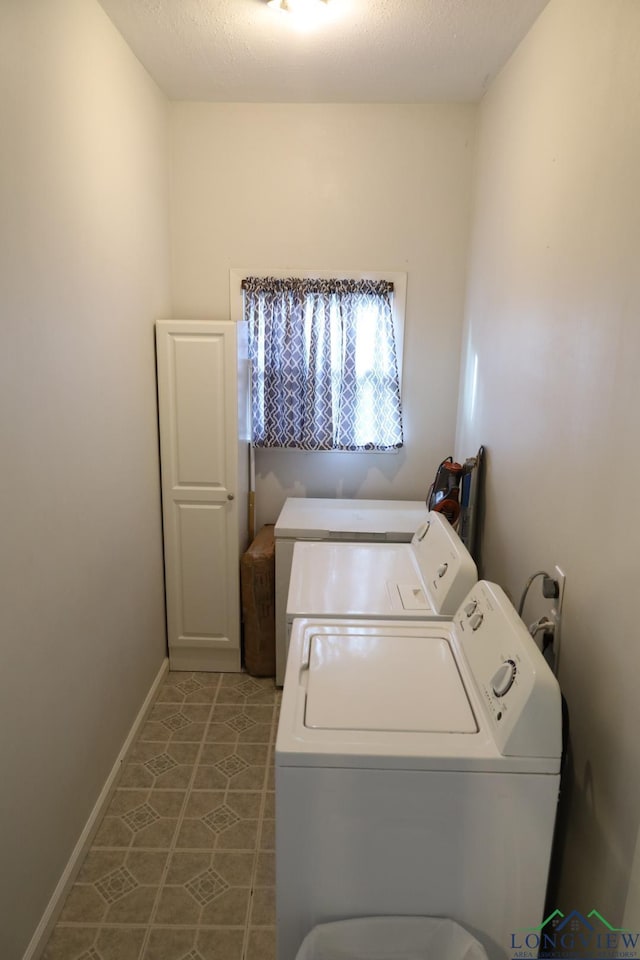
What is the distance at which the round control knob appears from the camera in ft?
4.45

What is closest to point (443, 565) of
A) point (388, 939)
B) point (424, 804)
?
point (424, 804)

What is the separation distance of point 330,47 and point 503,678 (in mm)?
2406

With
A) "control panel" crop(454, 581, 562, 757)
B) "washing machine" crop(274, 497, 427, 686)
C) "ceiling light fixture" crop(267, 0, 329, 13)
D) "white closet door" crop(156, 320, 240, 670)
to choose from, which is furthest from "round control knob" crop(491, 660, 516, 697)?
"ceiling light fixture" crop(267, 0, 329, 13)

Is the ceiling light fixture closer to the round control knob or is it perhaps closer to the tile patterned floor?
the round control knob

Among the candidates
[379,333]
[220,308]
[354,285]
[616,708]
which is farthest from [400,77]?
[616,708]

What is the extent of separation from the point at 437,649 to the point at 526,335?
1120 millimetres

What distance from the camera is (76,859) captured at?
6.51 ft

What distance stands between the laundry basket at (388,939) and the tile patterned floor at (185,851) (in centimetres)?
56

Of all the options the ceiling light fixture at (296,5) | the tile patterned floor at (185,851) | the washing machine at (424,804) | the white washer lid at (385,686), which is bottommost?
the tile patterned floor at (185,851)

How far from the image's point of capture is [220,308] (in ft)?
10.5

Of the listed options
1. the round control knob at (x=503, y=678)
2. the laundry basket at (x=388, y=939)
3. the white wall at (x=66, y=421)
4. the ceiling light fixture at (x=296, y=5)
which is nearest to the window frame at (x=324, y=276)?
the white wall at (x=66, y=421)

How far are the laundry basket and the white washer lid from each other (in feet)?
1.42

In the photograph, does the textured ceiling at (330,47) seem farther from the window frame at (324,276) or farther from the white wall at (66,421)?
the window frame at (324,276)

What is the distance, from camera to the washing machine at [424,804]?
1286mm
